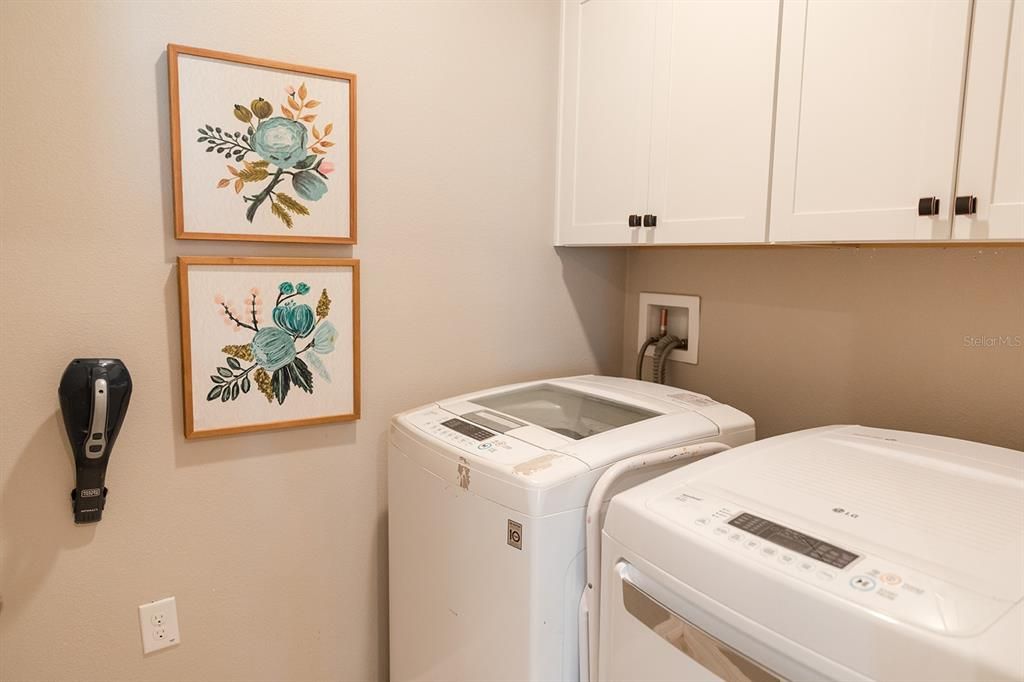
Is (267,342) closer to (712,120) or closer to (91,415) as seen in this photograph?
(91,415)

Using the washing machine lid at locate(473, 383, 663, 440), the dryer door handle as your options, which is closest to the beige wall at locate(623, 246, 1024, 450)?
the washing machine lid at locate(473, 383, 663, 440)

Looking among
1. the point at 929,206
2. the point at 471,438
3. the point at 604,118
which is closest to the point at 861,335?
the point at 929,206

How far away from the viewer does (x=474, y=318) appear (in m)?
1.75

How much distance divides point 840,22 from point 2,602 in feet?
6.16

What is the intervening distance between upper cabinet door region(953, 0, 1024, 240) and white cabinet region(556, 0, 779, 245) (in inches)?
13.5

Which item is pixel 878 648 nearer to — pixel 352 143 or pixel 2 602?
pixel 352 143

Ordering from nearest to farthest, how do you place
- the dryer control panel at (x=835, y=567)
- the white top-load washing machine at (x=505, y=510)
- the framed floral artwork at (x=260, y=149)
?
the dryer control panel at (x=835, y=567) → the white top-load washing machine at (x=505, y=510) → the framed floral artwork at (x=260, y=149)

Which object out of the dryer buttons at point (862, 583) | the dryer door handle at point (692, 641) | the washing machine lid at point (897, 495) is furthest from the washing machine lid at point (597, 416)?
the dryer buttons at point (862, 583)

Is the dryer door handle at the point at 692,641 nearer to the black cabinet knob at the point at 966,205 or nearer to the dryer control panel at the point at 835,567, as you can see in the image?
the dryer control panel at the point at 835,567

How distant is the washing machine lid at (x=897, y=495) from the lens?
748 millimetres

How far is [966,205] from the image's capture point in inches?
38.7

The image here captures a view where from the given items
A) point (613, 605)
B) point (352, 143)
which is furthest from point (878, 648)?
point (352, 143)

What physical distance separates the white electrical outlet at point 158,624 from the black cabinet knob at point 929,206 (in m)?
1.63

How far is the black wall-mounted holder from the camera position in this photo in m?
1.23
